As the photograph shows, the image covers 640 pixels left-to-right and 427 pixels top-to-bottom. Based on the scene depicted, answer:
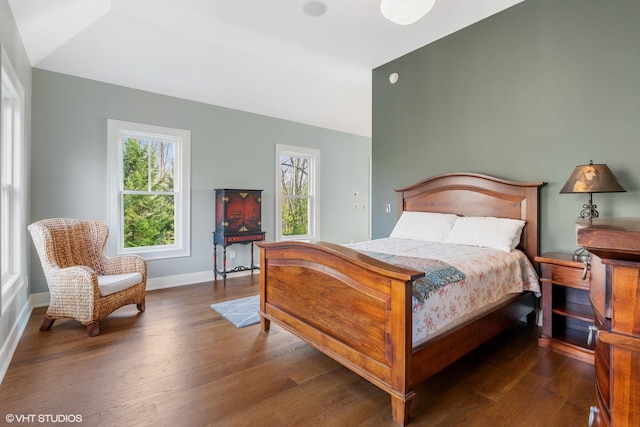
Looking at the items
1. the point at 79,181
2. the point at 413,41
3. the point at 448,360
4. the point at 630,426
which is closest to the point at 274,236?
the point at 79,181

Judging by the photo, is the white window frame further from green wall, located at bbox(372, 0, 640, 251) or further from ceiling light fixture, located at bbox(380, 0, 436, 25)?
green wall, located at bbox(372, 0, 640, 251)

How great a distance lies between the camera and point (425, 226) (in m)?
3.37

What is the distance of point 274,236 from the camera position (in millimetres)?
5289

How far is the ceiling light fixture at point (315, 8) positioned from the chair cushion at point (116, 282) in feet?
9.97

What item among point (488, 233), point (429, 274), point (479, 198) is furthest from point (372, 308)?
point (479, 198)

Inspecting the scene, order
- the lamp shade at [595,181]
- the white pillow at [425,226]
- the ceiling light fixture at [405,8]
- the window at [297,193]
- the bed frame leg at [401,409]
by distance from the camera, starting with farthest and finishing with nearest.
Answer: the window at [297,193], the white pillow at [425,226], the lamp shade at [595,181], the ceiling light fixture at [405,8], the bed frame leg at [401,409]

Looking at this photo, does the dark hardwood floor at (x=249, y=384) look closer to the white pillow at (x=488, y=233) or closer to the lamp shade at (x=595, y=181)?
the white pillow at (x=488, y=233)

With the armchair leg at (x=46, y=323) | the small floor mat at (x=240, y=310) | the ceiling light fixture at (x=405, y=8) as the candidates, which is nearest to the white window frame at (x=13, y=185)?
the armchair leg at (x=46, y=323)

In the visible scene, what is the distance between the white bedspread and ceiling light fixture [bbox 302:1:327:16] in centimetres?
227

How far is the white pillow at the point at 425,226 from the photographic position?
3.23 m

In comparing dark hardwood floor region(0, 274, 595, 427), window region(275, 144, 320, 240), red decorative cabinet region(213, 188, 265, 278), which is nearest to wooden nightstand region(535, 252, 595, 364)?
dark hardwood floor region(0, 274, 595, 427)

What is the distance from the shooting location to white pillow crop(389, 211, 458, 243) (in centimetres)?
323

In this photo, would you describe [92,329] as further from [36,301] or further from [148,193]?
[148,193]

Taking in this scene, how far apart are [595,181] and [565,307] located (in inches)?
39.7
